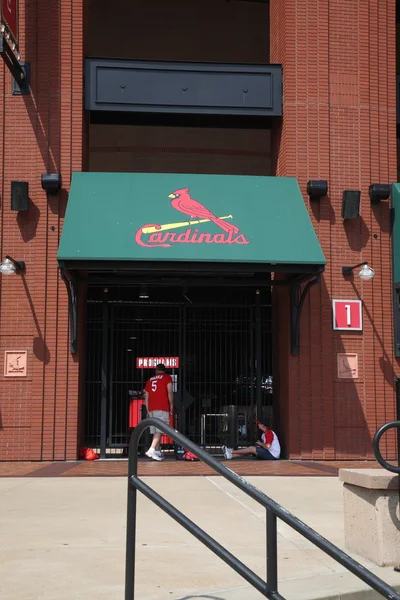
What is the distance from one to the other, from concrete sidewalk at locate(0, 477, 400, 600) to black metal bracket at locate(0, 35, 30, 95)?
7.26m

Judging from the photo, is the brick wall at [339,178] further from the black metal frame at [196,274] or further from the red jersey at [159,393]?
the red jersey at [159,393]

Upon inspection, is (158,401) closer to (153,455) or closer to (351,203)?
(153,455)

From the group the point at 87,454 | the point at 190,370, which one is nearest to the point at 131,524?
the point at 87,454

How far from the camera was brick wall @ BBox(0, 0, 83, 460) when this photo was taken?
13953mm

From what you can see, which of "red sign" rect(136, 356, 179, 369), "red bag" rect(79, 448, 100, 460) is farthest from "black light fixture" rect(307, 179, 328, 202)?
"red bag" rect(79, 448, 100, 460)

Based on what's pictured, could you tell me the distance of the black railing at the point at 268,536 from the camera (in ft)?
10.6

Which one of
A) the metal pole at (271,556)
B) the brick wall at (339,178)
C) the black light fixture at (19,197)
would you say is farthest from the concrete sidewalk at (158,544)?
the black light fixture at (19,197)

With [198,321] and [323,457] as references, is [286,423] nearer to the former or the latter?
[323,457]

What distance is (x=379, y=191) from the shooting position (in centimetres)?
1467

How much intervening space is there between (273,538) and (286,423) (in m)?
10.8

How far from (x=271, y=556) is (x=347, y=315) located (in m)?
11.0

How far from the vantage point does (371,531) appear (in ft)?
19.9

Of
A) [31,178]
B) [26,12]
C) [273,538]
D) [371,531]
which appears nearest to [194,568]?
[371,531]

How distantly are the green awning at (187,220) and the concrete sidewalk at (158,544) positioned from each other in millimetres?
3988
